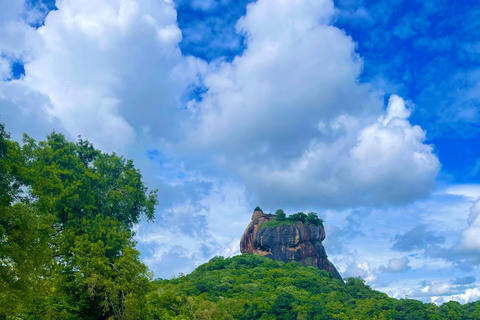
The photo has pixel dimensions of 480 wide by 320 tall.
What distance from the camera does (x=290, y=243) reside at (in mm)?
104438

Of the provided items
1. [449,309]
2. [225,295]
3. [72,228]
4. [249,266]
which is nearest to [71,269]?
[72,228]

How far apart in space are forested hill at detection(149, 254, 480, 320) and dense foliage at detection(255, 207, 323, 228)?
57.4ft

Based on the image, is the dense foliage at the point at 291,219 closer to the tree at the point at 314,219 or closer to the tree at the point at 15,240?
the tree at the point at 314,219

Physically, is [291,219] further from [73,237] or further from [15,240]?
[15,240]

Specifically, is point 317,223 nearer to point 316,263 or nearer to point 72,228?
point 316,263

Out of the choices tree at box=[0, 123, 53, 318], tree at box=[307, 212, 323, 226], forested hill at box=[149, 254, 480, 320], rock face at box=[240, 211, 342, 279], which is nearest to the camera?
tree at box=[0, 123, 53, 318]

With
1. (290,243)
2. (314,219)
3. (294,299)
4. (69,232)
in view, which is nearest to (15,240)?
(69,232)

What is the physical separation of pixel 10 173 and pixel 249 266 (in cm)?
8471

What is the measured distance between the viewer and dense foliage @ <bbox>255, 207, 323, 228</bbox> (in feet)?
350

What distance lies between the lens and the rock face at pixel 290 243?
10438cm

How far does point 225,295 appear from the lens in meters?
65.6

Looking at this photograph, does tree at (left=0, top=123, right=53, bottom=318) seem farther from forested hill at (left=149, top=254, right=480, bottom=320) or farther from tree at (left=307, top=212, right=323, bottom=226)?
tree at (left=307, top=212, right=323, bottom=226)

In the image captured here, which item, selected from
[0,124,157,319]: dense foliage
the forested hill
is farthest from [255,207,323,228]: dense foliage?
[0,124,157,319]: dense foliage

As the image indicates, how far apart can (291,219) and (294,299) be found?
149 feet
